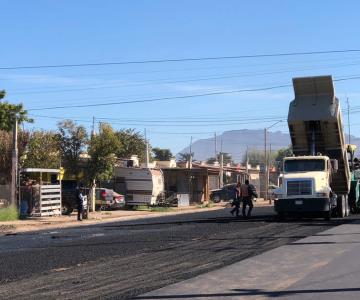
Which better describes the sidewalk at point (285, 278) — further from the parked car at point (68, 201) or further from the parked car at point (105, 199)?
the parked car at point (105, 199)

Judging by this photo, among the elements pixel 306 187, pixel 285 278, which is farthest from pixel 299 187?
pixel 285 278

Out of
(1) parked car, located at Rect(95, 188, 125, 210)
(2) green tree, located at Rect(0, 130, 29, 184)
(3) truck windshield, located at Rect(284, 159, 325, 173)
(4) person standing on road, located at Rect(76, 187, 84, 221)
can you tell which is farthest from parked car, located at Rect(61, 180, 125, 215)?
(3) truck windshield, located at Rect(284, 159, 325, 173)

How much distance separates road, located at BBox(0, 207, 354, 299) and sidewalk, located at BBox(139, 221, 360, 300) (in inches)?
22.9

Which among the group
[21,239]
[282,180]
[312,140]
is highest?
[312,140]

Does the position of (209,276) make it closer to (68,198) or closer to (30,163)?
(68,198)

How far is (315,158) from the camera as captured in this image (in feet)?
81.3

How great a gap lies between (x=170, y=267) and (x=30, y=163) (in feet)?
87.3

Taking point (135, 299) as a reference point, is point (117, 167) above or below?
above

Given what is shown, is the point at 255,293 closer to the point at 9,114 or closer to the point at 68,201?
the point at 68,201

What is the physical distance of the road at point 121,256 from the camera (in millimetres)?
9805

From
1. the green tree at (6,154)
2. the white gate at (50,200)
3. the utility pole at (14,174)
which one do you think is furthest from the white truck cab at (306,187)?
the green tree at (6,154)

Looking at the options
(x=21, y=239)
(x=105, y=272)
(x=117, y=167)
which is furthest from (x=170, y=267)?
(x=117, y=167)

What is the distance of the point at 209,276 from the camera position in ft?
33.3

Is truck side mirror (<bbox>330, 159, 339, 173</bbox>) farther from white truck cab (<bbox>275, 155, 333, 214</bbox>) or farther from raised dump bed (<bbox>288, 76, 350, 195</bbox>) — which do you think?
raised dump bed (<bbox>288, 76, 350, 195</bbox>)
